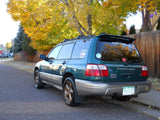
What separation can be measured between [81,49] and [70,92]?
3.78 feet

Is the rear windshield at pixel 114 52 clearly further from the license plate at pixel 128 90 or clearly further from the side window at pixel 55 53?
the side window at pixel 55 53

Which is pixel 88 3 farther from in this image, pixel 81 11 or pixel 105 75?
pixel 105 75

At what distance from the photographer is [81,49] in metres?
4.51

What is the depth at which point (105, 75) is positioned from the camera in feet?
Result: 12.6

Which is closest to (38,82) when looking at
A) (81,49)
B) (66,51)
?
(66,51)

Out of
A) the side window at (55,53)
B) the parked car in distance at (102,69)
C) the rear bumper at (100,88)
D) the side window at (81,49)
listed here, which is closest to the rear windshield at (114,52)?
the parked car in distance at (102,69)

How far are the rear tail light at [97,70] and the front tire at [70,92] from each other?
709 millimetres

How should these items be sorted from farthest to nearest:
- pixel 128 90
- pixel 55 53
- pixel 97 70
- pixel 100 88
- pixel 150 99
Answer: pixel 55 53 → pixel 150 99 → pixel 128 90 → pixel 97 70 → pixel 100 88

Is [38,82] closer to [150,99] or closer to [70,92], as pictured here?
[70,92]

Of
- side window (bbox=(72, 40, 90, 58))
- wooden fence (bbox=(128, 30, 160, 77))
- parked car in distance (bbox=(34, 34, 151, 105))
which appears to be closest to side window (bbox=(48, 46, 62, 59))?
parked car in distance (bbox=(34, 34, 151, 105))

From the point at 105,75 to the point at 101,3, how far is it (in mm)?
8349

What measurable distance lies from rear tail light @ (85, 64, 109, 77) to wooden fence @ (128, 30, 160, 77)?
504cm

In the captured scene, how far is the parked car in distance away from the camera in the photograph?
3.83m

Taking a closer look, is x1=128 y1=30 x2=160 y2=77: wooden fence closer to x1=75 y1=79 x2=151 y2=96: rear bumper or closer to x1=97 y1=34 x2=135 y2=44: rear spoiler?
x1=97 y1=34 x2=135 y2=44: rear spoiler
